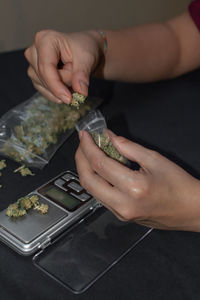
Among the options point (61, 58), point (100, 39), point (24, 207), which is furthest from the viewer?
point (100, 39)

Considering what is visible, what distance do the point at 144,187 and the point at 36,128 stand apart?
1.56ft

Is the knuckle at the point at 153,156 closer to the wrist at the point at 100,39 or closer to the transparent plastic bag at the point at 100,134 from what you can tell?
the transparent plastic bag at the point at 100,134

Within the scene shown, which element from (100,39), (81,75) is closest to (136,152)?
(81,75)

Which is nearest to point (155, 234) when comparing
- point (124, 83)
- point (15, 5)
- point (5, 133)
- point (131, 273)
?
point (131, 273)

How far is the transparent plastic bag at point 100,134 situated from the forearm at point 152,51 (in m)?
0.32

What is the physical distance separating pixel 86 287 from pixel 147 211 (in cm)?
15

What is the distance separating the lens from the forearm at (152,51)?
1.06 metres

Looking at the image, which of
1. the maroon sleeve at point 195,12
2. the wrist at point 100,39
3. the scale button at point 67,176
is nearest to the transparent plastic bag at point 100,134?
the scale button at point 67,176

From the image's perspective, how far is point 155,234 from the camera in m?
0.62

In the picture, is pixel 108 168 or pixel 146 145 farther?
pixel 146 145

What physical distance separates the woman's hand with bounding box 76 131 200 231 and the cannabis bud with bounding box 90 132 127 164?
6 centimetres

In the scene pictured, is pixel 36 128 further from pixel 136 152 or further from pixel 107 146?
pixel 136 152

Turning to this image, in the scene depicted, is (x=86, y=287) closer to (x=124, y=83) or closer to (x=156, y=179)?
(x=156, y=179)

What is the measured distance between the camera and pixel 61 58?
2.83 feet
